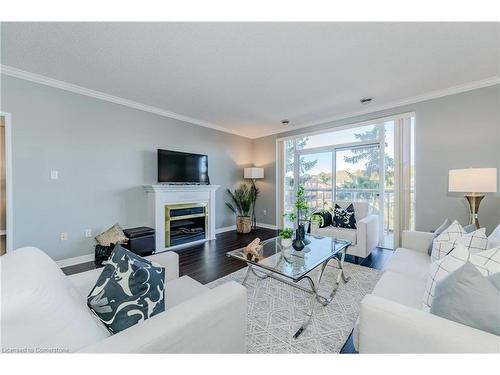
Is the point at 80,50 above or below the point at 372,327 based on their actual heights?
above

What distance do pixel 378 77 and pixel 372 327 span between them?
9.29ft

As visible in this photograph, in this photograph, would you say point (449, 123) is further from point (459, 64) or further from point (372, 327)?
point (372, 327)

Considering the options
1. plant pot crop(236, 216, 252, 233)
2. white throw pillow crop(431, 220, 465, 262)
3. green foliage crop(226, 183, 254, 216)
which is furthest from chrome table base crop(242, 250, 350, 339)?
green foliage crop(226, 183, 254, 216)

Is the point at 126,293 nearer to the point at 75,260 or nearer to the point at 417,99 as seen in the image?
the point at 75,260

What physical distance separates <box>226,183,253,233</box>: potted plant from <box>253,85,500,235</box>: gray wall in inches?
124

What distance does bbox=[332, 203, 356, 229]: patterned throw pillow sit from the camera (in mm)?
3238

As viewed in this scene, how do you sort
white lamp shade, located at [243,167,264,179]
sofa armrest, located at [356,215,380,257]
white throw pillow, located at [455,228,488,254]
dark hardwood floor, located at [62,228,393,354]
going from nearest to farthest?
white throw pillow, located at [455,228,488,254] → dark hardwood floor, located at [62,228,393,354] → sofa armrest, located at [356,215,380,257] → white lamp shade, located at [243,167,264,179]

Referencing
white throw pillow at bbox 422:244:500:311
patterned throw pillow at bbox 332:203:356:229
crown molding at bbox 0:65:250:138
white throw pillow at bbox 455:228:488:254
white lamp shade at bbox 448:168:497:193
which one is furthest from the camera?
patterned throw pillow at bbox 332:203:356:229

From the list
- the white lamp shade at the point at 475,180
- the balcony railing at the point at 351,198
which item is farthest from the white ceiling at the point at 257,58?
the balcony railing at the point at 351,198

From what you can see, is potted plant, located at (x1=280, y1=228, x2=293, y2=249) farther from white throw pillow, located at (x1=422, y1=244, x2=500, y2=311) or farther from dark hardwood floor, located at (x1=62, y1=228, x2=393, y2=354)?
white throw pillow, located at (x1=422, y1=244, x2=500, y2=311)

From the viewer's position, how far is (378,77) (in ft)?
8.66

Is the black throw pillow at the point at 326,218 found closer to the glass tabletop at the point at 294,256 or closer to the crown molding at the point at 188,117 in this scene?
the glass tabletop at the point at 294,256

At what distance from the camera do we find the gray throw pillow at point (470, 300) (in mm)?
772
